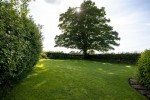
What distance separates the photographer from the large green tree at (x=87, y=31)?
4144 centimetres

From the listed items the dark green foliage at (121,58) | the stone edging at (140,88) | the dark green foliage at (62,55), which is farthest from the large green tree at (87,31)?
the stone edging at (140,88)

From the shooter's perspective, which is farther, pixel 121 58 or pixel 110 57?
pixel 110 57

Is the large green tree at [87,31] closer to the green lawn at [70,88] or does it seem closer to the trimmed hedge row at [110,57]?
the trimmed hedge row at [110,57]

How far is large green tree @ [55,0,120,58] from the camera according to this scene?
4144 centimetres

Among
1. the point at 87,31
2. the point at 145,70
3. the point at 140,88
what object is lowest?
the point at 140,88

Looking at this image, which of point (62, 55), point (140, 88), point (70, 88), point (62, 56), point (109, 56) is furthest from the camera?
point (62, 55)

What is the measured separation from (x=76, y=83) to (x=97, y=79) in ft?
6.44

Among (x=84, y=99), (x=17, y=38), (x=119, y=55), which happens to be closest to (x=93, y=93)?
(x=84, y=99)

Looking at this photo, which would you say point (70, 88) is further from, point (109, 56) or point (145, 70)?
point (109, 56)

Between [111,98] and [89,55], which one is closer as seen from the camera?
[111,98]

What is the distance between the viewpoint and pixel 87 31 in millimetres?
41594

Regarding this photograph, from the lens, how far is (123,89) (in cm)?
1291

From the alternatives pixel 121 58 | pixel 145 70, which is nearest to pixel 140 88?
pixel 145 70

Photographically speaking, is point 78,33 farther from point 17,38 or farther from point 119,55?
point 17,38
